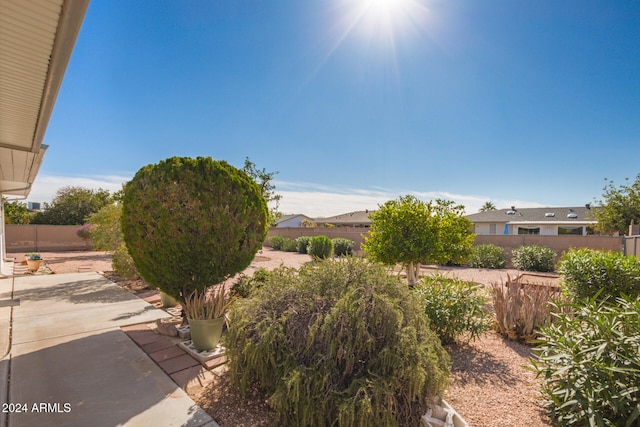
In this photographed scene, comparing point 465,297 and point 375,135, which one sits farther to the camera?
point 375,135

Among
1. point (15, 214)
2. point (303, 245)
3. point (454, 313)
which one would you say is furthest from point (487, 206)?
point (15, 214)

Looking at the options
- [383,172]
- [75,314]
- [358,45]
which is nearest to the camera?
[75,314]

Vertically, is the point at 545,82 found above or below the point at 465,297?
above

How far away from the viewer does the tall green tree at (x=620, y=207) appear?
20.1 meters

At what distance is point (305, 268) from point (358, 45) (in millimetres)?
6120

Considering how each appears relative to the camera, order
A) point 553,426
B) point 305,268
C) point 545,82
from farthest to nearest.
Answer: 1. point 545,82
2. point 305,268
3. point 553,426

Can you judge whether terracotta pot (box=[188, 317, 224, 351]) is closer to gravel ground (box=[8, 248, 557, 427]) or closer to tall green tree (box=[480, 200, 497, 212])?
gravel ground (box=[8, 248, 557, 427])

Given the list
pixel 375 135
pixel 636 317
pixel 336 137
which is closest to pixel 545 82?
pixel 375 135

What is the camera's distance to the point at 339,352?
7.48 feet

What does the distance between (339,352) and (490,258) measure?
45.0ft

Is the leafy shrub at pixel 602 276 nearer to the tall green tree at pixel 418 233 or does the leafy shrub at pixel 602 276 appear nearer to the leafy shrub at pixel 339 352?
the tall green tree at pixel 418 233

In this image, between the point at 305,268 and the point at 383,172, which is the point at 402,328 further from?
the point at 383,172

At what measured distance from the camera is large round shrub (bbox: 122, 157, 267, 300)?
448cm

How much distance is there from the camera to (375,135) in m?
11.6
